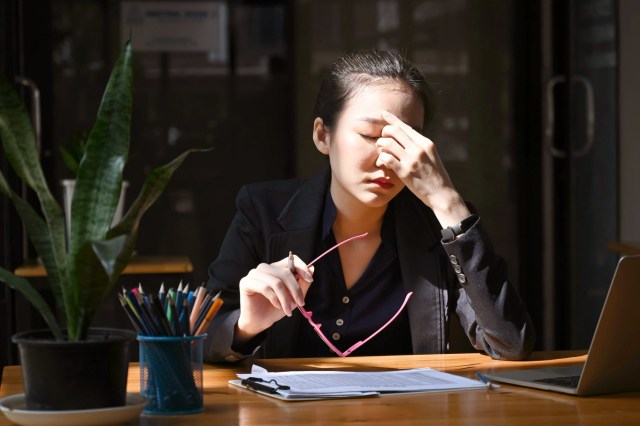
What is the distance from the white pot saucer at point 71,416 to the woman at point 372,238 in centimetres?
73

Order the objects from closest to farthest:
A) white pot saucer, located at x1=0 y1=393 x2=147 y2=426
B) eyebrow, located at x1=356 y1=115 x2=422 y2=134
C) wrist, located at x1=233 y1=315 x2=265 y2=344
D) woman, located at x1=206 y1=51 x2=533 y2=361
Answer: white pot saucer, located at x1=0 y1=393 x2=147 y2=426 → wrist, located at x1=233 y1=315 x2=265 y2=344 → woman, located at x1=206 y1=51 x2=533 y2=361 → eyebrow, located at x1=356 y1=115 x2=422 y2=134

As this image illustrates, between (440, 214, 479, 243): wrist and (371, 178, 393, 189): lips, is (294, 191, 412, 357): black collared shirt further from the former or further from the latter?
(440, 214, 479, 243): wrist

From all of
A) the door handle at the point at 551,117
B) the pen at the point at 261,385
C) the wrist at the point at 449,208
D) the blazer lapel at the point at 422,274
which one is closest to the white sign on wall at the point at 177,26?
the door handle at the point at 551,117

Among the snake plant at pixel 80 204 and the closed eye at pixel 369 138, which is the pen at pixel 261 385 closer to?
the snake plant at pixel 80 204

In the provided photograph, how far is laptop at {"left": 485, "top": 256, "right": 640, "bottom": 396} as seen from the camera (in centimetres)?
161

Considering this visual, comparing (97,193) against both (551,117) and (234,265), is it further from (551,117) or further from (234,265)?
(551,117)

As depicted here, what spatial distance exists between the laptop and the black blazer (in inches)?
15.2

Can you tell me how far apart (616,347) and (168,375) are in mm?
670

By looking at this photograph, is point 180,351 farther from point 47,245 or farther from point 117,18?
point 117,18

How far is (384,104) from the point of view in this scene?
237cm

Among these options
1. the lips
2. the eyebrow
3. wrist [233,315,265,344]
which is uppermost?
the eyebrow

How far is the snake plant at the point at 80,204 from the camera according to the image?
A: 1.45 metres

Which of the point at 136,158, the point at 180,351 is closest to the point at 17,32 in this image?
the point at 136,158

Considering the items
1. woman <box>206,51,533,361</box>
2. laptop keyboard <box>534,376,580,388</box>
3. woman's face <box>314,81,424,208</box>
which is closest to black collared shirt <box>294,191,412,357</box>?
woman <box>206,51,533,361</box>
